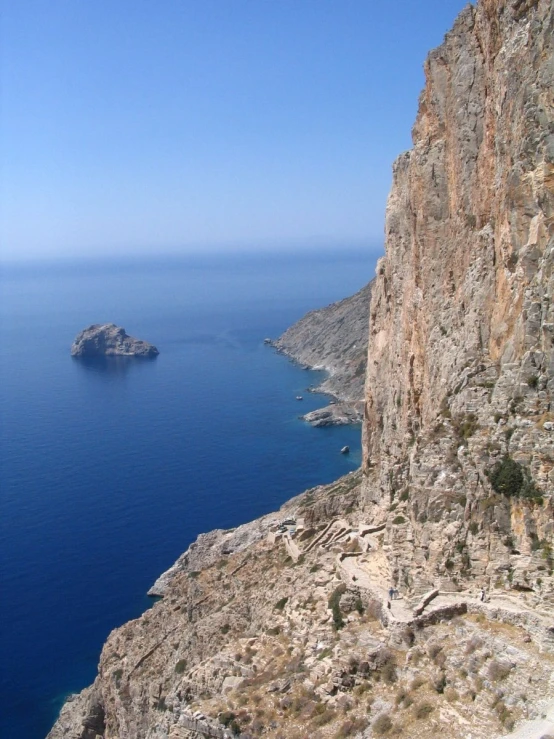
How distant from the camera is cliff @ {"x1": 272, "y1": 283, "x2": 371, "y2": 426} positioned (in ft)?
404

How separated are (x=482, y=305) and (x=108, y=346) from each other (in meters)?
163

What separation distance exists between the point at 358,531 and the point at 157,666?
13584 millimetres

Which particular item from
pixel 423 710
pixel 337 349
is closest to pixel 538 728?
pixel 423 710

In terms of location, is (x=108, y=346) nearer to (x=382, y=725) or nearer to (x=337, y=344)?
(x=337, y=344)

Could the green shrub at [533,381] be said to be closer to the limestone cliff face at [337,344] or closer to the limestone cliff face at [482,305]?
the limestone cliff face at [482,305]

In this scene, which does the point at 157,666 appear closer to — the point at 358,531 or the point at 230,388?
the point at 358,531

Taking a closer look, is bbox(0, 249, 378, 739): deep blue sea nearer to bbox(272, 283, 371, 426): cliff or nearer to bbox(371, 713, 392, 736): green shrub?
bbox(272, 283, 371, 426): cliff

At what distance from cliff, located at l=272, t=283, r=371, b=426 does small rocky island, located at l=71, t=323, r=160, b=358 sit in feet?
109

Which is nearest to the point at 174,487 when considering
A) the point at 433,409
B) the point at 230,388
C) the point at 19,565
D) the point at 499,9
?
the point at 19,565

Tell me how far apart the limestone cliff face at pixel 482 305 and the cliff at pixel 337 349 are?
87.0m

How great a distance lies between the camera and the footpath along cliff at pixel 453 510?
20.6 m

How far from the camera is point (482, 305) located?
25.9 metres

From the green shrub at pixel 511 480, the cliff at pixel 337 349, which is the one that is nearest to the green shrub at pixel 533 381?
the green shrub at pixel 511 480

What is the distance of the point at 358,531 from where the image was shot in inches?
1336
